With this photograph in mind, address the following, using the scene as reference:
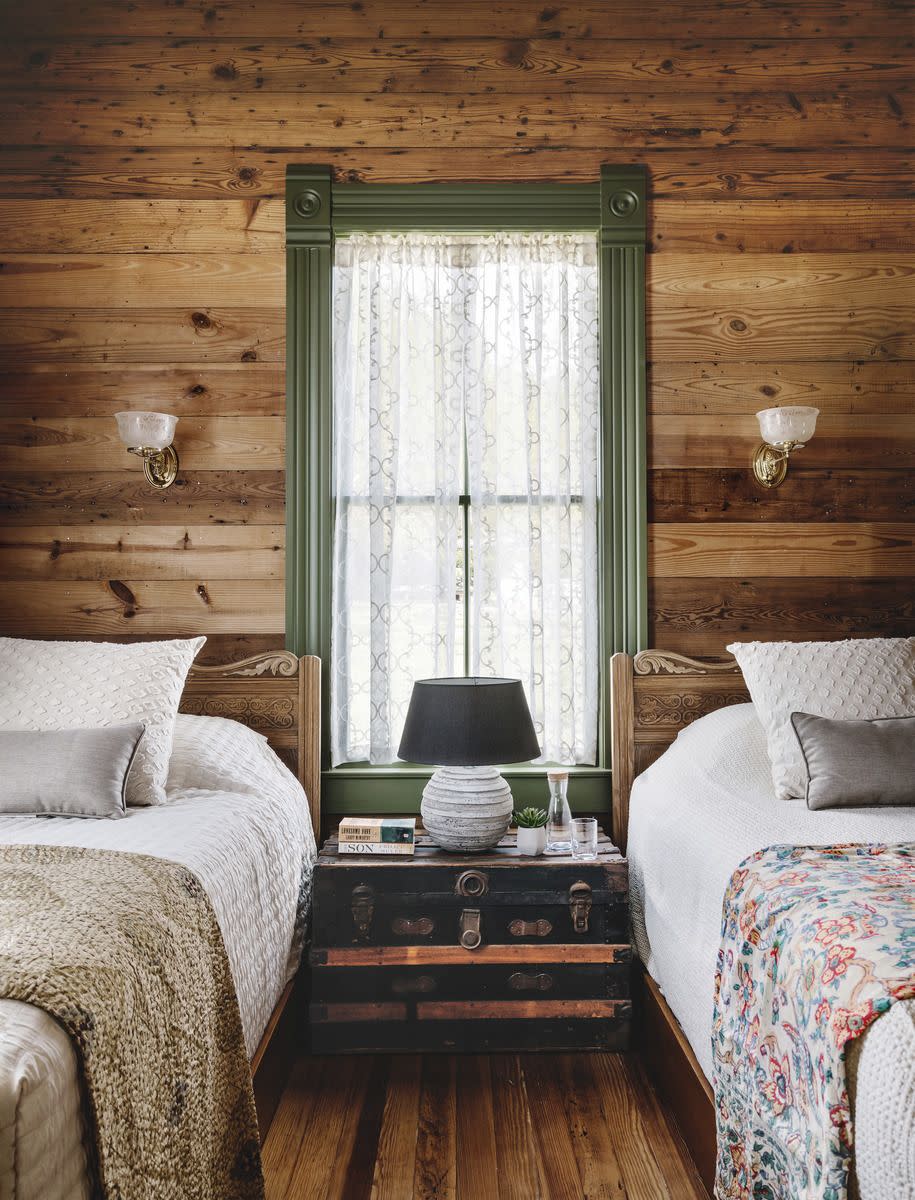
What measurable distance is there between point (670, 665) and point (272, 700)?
3.99 ft

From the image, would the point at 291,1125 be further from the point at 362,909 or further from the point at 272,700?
the point at 272,700

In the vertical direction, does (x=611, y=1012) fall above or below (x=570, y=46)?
below

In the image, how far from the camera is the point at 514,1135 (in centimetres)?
188

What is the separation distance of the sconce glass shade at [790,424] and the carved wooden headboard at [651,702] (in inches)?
27.6

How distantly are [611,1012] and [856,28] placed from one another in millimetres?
3036

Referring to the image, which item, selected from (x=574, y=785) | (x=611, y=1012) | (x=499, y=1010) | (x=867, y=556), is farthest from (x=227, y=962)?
(x=867, y=556)

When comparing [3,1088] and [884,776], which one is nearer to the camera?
[3,1088]

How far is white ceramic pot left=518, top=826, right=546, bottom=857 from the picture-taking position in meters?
2.25

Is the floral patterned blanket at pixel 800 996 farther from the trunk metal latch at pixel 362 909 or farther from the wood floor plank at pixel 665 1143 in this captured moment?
the trunk metal latch at pixel 362 909

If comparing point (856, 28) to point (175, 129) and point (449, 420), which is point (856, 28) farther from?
point (175, 129)

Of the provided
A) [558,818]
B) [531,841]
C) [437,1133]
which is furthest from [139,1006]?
[558,818]

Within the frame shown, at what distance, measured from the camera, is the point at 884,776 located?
77.8 inches

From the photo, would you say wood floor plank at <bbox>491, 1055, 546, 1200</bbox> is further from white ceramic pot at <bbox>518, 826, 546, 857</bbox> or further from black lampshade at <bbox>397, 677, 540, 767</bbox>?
black lampshade at <bbox>397, 677, 540, 767</bbox>

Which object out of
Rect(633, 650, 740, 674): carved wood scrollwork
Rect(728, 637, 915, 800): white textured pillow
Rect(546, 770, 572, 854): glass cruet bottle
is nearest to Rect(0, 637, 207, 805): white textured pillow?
Rect(546, 770, 572, 854): glass cruet bottle
